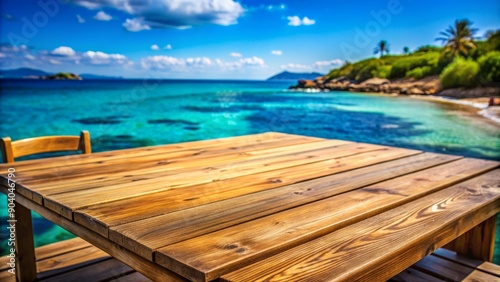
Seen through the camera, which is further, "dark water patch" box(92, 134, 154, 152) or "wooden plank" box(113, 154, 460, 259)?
"dark water patch" box(92, 134, 154, 152)

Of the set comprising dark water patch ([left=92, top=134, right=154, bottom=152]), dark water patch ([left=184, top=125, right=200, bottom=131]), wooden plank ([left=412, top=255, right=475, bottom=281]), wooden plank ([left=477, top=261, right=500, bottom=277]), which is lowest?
dark water patch ([left=92, top=134, right=154, bottom=152])

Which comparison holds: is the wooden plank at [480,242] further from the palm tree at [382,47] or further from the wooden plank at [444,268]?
the palm tree at [382,47]

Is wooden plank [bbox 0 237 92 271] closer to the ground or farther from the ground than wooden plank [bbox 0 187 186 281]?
closer to the ground

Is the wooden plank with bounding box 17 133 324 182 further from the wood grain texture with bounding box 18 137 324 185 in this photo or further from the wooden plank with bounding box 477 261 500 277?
the wooden plank with bounding box 477 261 500 277

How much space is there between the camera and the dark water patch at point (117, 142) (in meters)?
9.13

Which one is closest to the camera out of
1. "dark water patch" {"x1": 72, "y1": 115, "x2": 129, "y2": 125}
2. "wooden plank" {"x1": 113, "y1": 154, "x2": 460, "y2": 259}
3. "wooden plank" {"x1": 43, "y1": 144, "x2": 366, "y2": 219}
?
"wooden plank" {"x1": 113, "y1": 154, "x2": 460, "y2": 259}

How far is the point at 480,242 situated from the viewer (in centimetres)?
158

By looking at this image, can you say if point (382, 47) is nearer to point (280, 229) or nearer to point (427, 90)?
point (427, 90)

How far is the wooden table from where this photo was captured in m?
0.70

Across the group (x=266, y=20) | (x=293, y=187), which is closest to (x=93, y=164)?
(x=293, y=187)

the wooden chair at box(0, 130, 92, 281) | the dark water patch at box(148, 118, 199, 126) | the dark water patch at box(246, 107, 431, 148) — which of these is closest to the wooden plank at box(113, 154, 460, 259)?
the wooden chair at box(0, 130, 92, 281)

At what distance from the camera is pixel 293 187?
1188mm

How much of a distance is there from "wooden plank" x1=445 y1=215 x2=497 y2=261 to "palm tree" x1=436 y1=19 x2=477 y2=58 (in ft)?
103

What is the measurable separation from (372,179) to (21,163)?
131 centimetres
